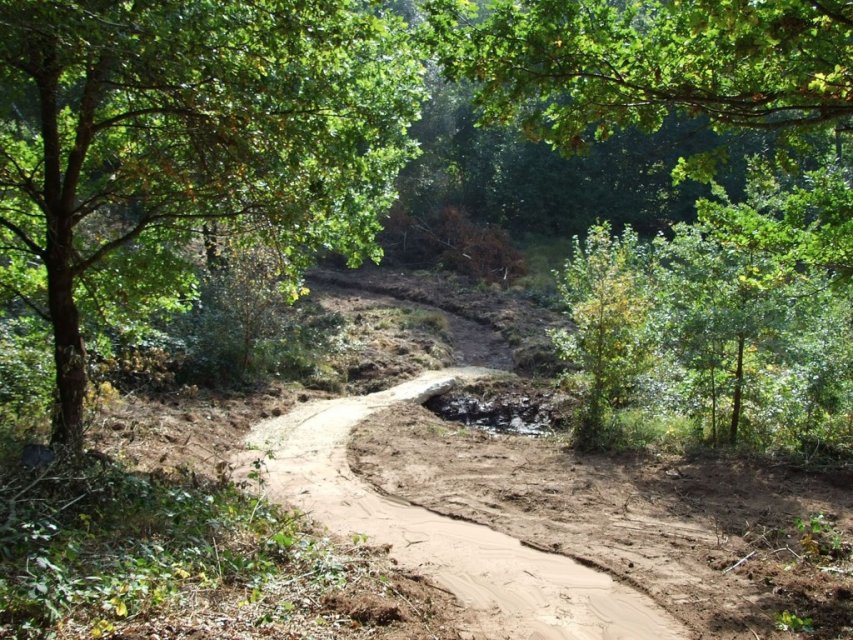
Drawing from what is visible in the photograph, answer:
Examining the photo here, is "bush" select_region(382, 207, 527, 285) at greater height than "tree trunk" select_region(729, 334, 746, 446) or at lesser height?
greater

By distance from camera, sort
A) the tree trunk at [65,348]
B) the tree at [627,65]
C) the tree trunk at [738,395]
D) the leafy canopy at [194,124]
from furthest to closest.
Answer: the tree trunk at [738,395], the tree trunk at [65,348], the leafy canopy at [194,124], the tree at [627,65]

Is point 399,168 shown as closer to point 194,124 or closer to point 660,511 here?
point 194,124

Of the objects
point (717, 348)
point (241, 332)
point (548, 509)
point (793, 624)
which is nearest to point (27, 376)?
point (241, 332)

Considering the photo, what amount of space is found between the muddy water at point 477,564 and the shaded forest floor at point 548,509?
0.22 m

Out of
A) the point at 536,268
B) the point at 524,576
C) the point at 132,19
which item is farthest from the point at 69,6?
the point at 536,268

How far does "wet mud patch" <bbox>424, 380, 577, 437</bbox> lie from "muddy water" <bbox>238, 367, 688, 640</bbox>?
369 cm

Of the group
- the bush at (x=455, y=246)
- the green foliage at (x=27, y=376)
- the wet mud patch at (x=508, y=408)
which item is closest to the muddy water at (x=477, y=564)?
the green foliage at (x=27, y=376)

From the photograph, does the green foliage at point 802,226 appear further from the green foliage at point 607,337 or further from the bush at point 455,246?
the bush at point 455,246

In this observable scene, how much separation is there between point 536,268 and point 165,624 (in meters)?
23.5

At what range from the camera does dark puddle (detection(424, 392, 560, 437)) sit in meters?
12.2

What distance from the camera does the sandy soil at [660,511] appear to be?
5.08 m

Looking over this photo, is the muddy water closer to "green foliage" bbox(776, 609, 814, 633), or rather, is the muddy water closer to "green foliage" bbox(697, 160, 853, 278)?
"green foliage" bbox(776, 609, 814, 633)

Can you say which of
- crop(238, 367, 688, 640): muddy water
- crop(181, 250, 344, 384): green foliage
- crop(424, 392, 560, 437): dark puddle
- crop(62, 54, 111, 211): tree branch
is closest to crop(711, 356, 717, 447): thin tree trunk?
crop(424, 392, 560, 437): dark puddle

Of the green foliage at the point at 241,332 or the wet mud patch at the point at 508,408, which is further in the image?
the wet mud patch at the point at 508,408
